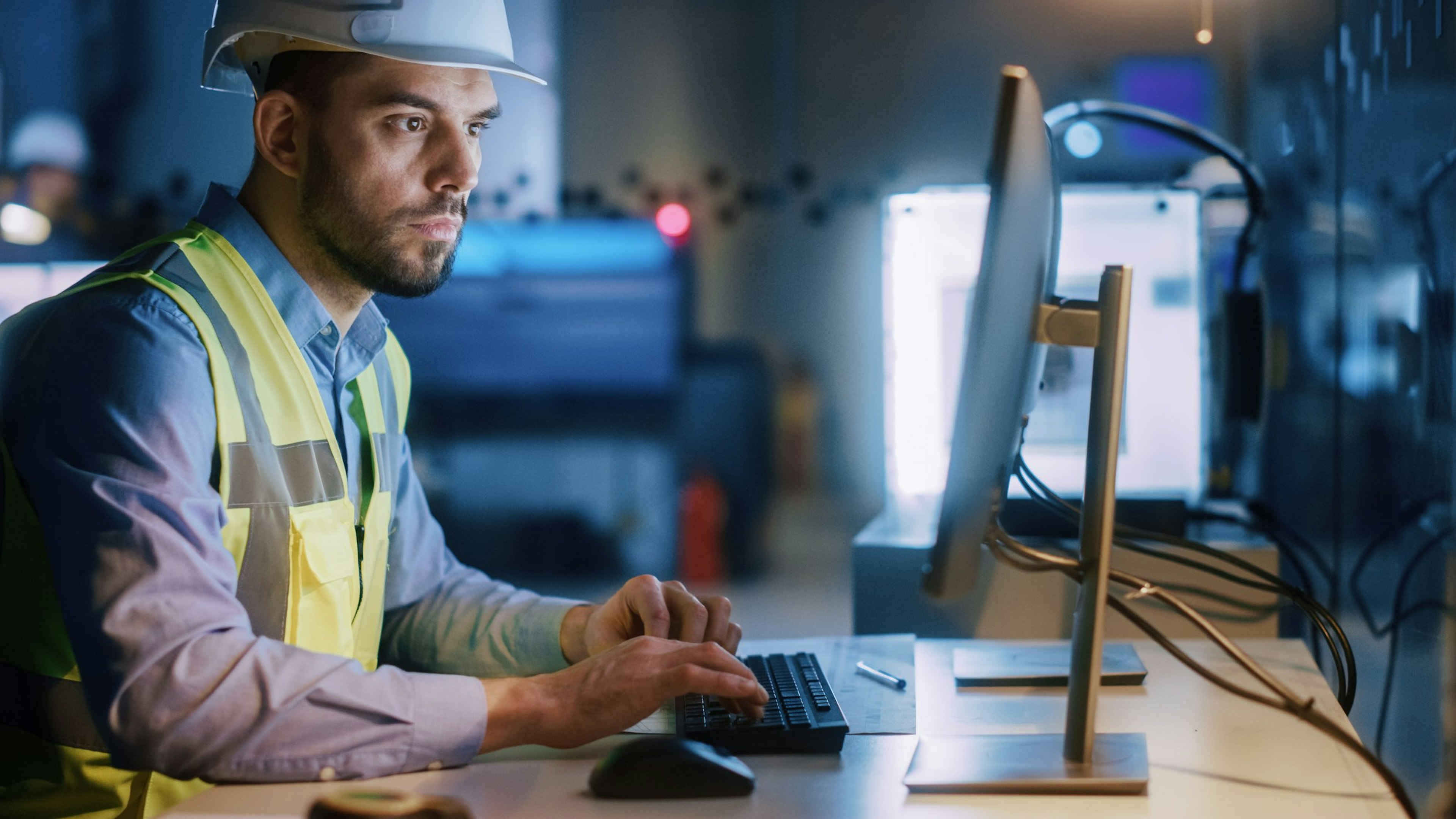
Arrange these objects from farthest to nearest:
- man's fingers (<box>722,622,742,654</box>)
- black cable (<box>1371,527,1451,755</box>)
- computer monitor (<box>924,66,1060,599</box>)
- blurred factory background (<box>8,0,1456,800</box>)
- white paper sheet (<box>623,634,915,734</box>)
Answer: blurred factory background (<box>8,0,1456,800</box>)
black cable (<box>1371,527,1451,755</box>)
man's fingers (<box>722,622,742,654</box>)
white paper sheet (<box>623,634,915,734</box>)
computer monitor (<box>924,66,1060,599</box>)

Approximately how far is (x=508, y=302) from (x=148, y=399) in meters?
2.55

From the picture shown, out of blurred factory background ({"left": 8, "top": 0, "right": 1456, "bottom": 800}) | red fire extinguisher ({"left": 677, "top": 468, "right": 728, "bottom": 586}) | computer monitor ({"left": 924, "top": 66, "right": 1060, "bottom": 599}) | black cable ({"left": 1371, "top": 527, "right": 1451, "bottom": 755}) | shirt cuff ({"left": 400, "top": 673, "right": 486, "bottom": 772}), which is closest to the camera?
computer monitor ({"left": 924, "top": 66, "right": 1060, "bottom": 599})

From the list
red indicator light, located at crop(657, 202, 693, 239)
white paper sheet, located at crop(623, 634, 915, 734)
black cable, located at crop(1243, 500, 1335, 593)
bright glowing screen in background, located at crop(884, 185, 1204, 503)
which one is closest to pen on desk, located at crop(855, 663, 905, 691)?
white paper sheet, located at crop(623, 634, 915, 734)

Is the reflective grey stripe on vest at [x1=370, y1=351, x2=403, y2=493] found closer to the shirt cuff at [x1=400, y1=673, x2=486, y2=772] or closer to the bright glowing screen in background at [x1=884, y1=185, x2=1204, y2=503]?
the shirt cuff at [x1=400, y1=673, x2=486, y2=772]

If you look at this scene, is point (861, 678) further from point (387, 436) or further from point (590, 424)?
point (590, 424)

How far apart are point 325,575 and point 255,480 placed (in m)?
0.10

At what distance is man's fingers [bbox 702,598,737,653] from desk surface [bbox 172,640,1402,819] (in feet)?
0.49

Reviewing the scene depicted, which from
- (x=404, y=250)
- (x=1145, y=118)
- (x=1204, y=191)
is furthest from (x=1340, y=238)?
(x=404, y=250)

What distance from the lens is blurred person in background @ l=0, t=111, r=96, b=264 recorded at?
2.93 m

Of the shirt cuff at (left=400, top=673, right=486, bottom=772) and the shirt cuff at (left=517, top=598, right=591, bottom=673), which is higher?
the shirt cuff at (left=400, top=673, right=486, bottom=772)

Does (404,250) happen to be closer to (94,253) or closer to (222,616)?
(222,616)

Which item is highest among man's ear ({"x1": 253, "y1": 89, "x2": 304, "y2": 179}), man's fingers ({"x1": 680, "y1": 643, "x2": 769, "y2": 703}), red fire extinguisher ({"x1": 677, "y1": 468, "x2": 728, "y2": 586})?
man's ear ({"x1": 253, "y1": 89, "x2": 304, "y2": 179})

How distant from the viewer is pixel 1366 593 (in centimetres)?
120

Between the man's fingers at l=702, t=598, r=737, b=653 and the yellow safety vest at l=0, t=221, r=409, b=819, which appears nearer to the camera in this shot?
the yellow safety vest at l=0, t=221, r=409, b=819
